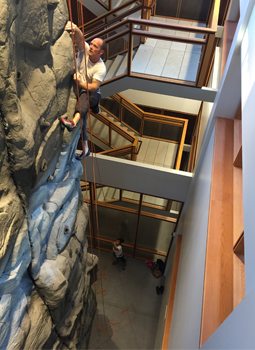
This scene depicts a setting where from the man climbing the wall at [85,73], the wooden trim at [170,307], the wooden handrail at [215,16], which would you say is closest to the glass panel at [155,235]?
the wooden trim at [170,307]

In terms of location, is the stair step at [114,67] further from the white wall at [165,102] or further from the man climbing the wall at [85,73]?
the white wall at [165,102]

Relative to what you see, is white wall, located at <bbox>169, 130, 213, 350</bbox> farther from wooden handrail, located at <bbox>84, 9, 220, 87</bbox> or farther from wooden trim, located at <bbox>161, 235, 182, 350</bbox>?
wooden handrail, located at <bbox>84, 9, 220, 87</bbox>

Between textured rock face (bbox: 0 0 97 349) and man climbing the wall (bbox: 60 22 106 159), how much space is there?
4.3 inches

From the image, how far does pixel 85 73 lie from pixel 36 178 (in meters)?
1.38

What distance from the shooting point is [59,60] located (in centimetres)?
364

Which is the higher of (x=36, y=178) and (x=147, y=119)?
(x=36, y=178)

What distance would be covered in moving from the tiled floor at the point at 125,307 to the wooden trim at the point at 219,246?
198 inches

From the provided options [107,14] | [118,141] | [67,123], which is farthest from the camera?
[118,141]

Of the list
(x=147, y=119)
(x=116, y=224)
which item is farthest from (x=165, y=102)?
(x=116, y=224)

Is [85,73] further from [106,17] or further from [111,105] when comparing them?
[111,105]

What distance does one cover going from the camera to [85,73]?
401 cm

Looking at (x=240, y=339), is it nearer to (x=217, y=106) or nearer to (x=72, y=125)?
(x=72, y=125)

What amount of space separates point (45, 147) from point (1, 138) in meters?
0.88

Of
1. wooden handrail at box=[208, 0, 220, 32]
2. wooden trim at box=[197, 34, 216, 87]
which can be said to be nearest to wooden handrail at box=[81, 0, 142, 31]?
wooden handrail at box=[208, 0, 220, 32]
